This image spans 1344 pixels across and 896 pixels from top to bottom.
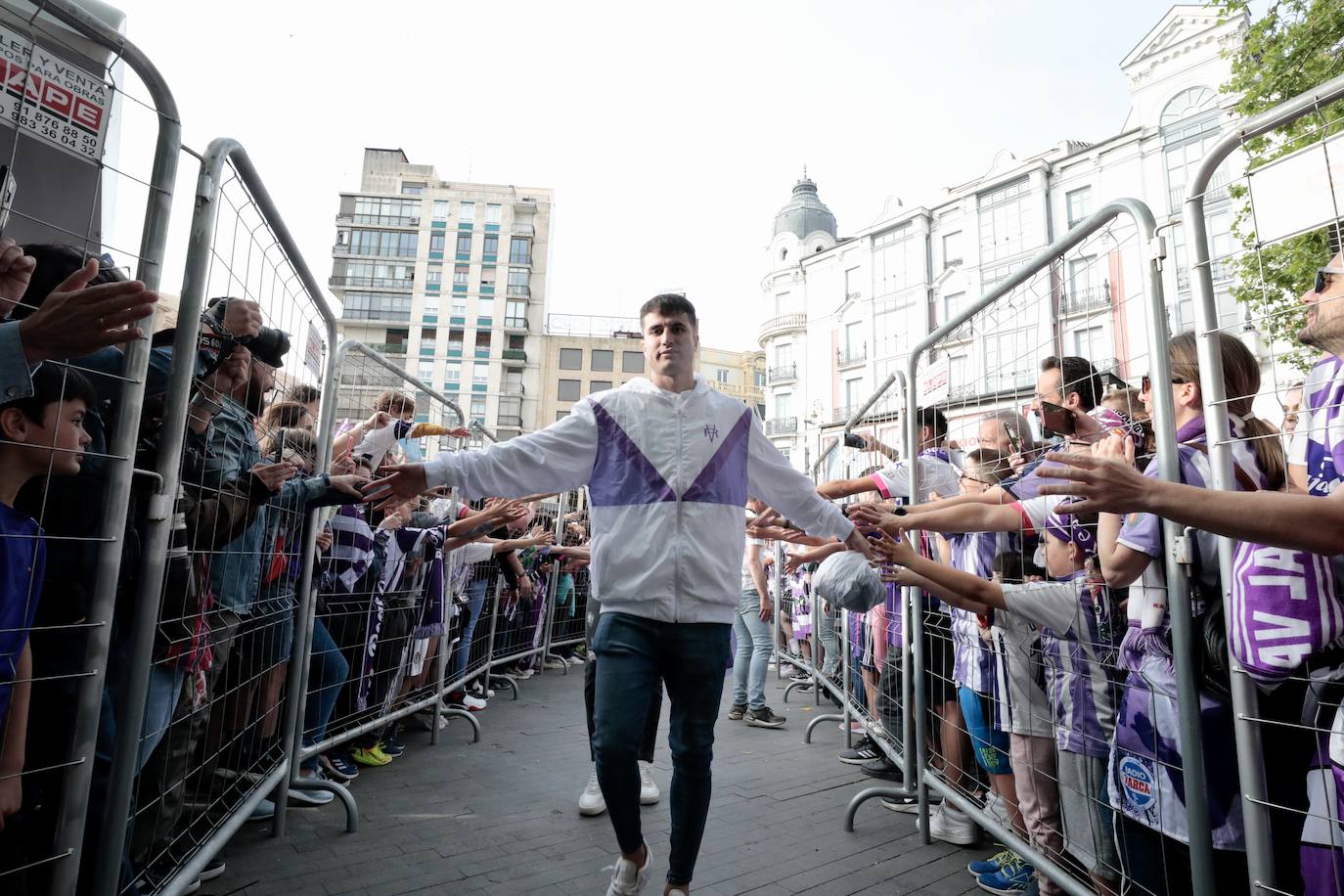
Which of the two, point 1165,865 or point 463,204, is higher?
point 463,204

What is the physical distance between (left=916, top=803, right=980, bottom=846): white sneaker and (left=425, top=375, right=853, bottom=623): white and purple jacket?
1.57 metres

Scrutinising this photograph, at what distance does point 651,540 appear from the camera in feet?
9.44

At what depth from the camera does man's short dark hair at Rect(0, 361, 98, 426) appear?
1772mm

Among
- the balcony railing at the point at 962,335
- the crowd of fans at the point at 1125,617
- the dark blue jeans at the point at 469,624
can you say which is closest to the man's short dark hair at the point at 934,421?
the crowd of fans at the point at 1125,617

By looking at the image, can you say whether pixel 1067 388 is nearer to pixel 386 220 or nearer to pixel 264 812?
pixel 264 812

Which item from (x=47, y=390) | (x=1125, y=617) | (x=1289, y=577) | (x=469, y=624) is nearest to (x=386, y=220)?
(x=469, y=624)

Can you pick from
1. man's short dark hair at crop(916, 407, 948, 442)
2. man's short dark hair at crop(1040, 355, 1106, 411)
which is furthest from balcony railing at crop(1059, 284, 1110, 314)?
man's short dark hair at crop(916, 407, 948, 442)

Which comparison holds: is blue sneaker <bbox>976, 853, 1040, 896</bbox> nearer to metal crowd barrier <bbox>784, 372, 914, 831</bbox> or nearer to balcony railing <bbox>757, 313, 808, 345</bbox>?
metal crowd barrier <bbox>784, 372, 914, 831</bbox>

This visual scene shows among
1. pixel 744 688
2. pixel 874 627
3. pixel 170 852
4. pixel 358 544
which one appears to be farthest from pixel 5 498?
pixel 744 688

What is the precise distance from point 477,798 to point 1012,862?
8.64ft

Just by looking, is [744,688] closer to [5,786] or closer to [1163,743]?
[1163,743]

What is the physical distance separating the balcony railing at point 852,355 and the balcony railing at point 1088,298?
3296 cm

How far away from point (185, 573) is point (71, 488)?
477 mm

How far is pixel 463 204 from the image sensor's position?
52281 millimetres
